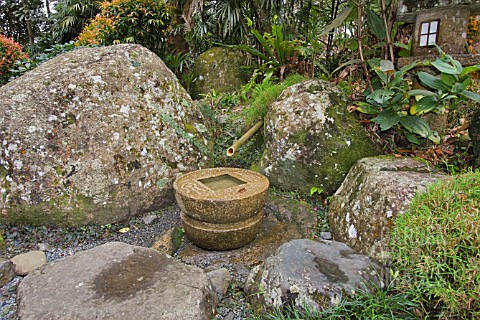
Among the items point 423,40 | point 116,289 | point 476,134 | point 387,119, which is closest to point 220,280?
point 116,289

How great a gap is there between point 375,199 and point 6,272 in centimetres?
281

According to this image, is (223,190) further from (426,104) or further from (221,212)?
(426,104)

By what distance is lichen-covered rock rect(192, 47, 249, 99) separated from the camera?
19.9 ft

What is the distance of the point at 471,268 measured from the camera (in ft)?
4.99

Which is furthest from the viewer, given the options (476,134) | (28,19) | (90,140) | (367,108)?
(28,19)

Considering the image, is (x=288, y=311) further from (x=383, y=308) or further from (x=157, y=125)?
(x=157, y=125)

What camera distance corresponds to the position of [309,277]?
1.79 meters

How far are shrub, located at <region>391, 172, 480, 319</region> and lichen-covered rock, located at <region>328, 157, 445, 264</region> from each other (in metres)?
0.23

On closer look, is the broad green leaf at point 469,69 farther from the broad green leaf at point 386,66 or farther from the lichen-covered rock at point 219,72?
the lichen-covered rock at point 219,72

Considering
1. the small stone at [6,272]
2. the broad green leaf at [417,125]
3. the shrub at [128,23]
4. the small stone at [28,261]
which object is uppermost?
the shrub at [128,23]

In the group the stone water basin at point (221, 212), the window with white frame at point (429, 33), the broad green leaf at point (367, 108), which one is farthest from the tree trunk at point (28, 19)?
the window with white frame at point (429, 33)

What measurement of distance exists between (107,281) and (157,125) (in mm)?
1988

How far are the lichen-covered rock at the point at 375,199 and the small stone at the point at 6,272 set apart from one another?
8.55ft

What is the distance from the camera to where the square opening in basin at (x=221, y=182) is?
3.01 metres
